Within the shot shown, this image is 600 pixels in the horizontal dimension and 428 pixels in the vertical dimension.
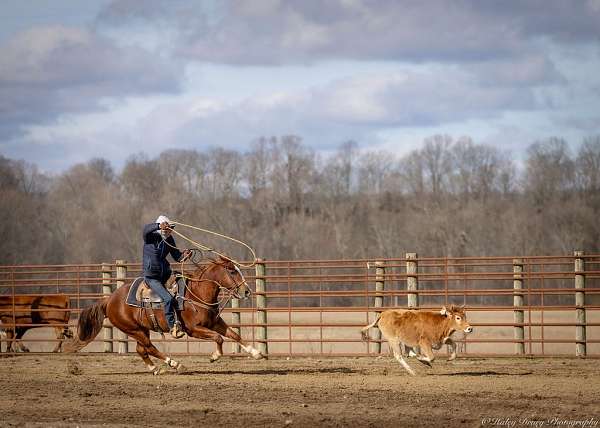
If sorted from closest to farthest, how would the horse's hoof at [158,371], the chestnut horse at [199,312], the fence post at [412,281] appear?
1. the chestnut horse at [199,312]
2. the horse's hoof at [158,371]
3. the fence post at [412,281]

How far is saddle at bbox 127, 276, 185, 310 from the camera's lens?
43.3ft

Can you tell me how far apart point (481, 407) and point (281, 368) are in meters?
5.15

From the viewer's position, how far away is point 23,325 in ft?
58.3

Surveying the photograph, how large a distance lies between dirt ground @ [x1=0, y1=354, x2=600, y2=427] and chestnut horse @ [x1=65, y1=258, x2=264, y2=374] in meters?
0.42

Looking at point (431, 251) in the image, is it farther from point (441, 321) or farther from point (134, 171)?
point (441, 321)

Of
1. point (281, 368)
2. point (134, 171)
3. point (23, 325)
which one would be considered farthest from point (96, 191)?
point (281, 368)

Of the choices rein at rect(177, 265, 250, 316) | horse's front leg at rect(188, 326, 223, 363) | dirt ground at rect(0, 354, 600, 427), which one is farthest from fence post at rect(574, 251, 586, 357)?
horse's front leg at rect(188, 326, 223, 363)

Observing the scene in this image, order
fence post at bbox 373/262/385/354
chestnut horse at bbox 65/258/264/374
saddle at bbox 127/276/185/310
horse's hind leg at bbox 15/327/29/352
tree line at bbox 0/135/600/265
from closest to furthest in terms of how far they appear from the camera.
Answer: chestnut horse at bbox 65/258/264/374 → saddle at bbox 127/276/185/310 → fence post at bbox 373/262/385/354 → horse's hind leg at bbox 15/327/29/352 → tree line at bbox 0/135/600/265

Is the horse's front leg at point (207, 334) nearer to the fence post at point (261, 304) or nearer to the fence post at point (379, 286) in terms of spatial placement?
the fence post at point (261, 304)

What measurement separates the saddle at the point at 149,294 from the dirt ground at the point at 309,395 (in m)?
1.04

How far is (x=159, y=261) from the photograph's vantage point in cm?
1320

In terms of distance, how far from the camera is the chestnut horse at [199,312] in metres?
13.1

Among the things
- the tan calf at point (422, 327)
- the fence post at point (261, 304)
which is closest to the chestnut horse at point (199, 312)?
the tan calf at point (422, 327)

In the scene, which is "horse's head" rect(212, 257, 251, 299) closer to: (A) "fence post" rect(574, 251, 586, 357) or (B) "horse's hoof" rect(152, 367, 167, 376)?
(B) "horse's hoof" rect(152, 367, 167, 376)
